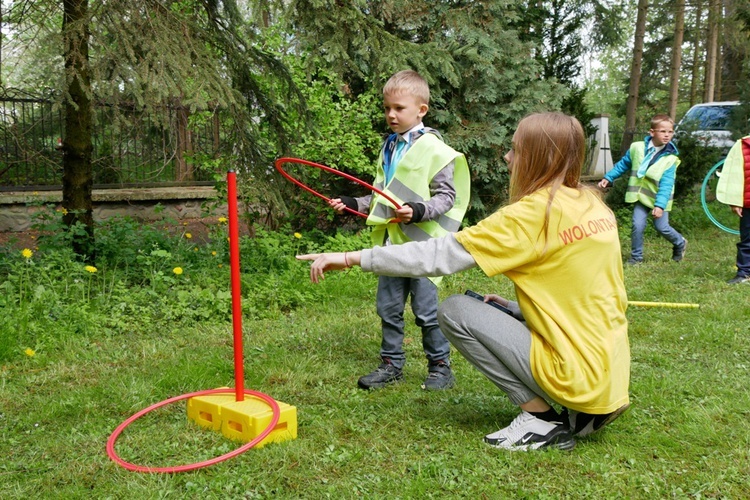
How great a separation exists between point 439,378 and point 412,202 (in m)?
0.93

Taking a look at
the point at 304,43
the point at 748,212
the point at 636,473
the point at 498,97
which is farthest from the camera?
the point at 498,97

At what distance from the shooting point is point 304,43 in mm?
5316

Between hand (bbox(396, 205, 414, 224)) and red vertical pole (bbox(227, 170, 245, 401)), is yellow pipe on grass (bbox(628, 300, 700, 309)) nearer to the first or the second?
hand (bbox(396, 205, 414, 224))

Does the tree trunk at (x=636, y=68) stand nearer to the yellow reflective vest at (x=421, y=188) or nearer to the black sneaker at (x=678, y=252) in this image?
the black sneaker at (x=678, y=252)

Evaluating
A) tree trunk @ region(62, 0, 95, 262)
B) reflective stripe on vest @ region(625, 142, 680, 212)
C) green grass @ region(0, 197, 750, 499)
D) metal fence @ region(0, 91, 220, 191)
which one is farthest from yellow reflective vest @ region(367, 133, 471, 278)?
metal fence @ region(0, 91, 220, 191)

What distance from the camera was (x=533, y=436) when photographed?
2838 mm

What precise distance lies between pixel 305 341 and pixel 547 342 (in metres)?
2.11

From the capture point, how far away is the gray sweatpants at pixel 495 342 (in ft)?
9.09

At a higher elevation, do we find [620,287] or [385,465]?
[620,287]

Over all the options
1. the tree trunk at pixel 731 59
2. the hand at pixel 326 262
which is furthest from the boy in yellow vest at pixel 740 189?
the tree trunk at pixel 731 59

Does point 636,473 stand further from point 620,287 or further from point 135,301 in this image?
point 135,301

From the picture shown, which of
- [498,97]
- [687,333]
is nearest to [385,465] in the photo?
[687,333]

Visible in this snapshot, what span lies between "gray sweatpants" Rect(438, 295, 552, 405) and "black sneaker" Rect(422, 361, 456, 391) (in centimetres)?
75

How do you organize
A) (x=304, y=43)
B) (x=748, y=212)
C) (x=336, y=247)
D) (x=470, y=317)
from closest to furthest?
(x=470, y=317)
(x=304, y=43)
(x=748, y=212)
(x=336, y=247)
